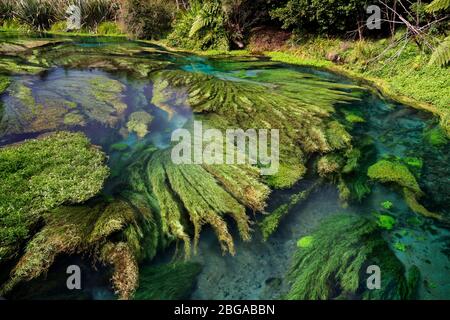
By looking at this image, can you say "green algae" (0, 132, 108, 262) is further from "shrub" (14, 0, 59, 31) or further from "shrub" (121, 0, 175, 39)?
"shrub" (14, 0, 59, 31)

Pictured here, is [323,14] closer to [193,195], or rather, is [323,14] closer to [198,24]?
[198,24]

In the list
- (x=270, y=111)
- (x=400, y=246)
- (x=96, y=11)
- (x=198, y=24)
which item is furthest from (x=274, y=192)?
(x=96, y=11)

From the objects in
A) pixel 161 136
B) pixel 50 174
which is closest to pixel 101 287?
pixel 50 174

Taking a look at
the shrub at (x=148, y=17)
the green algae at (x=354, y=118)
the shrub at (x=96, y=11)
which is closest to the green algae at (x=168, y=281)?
the green algae at (x=354, y=118)

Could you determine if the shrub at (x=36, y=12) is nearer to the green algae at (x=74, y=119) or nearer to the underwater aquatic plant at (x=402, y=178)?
the green algae at (x=74, y=119)

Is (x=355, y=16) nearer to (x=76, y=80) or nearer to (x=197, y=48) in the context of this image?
(x=197, y=48)

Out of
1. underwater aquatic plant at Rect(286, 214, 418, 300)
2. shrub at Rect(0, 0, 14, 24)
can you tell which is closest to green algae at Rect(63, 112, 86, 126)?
underwater aquatic plant at Rect(286, 214, 418, 300)
